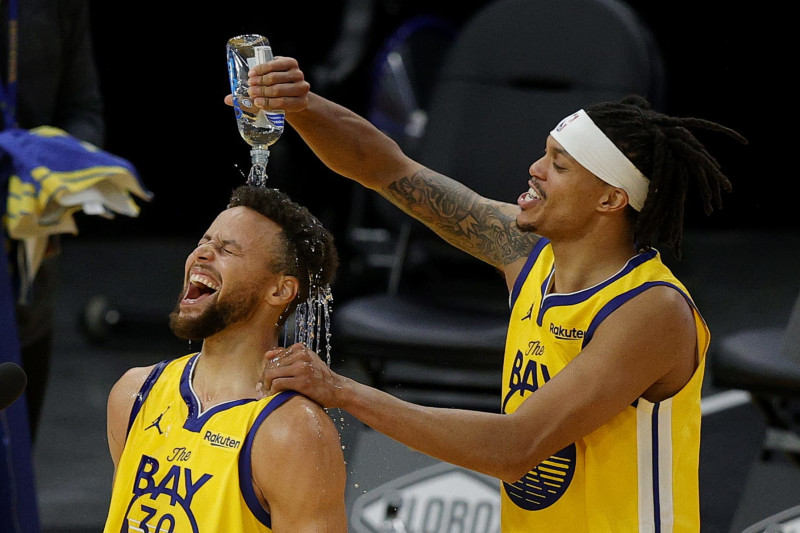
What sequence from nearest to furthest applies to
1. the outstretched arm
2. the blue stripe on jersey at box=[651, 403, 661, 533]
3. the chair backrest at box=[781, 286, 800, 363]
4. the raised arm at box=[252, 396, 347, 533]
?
the raised arm at box=[252, 396, 347, 533]
the outstretched arm
the blue stripe on jersey at box=[651, 403, 661, 533]
the chair backrest at box=[781, 286, 800, 363]

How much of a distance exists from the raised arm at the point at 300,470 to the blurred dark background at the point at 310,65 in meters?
4.22

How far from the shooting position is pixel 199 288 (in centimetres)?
201

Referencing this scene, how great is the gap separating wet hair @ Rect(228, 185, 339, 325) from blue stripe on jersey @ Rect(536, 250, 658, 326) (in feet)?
1.42

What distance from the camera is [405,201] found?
8.65 feet

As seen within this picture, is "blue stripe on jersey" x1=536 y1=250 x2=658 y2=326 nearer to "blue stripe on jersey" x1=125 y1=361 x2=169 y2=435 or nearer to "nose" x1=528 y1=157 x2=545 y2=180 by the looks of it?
Answer: "nose" x1=528 y1=157 x2=545 y2=180

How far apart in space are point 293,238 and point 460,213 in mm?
642

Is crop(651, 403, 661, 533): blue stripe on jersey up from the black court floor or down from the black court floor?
up

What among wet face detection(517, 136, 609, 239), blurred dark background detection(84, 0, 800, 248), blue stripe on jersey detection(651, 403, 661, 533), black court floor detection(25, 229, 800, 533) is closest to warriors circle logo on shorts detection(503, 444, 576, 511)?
blue stripe on jersey detection(651, 403, 661, 533)

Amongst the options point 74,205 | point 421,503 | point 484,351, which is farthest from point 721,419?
point 74,205

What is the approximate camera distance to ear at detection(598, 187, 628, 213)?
218cm

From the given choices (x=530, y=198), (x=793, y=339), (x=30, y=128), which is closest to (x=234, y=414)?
(x=530, y=198)

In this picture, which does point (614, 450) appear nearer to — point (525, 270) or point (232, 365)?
point (525, 270)

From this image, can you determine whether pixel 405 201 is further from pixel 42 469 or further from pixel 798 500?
pixel 42 469

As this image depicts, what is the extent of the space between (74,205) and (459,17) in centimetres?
419
